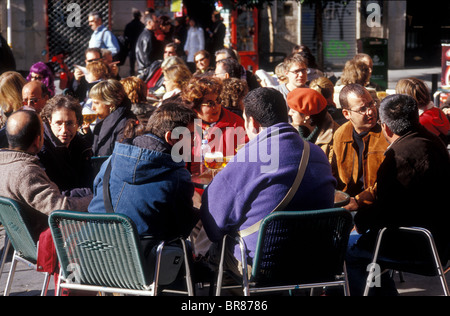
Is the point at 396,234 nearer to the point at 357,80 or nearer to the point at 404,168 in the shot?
the point at 404,168

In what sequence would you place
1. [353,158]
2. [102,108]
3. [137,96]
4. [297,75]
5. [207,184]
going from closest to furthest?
[207,184] < [353,158] < [102,108] < [137,96] < [297,75]

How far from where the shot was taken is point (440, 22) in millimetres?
21625

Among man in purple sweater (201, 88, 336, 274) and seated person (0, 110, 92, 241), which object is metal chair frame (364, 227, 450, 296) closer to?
man in purple sweater (201, 88, 336, 274)

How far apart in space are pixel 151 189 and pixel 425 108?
2.88 meters

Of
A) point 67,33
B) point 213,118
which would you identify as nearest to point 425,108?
point 213,118

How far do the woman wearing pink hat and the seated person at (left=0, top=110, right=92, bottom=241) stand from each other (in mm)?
1923

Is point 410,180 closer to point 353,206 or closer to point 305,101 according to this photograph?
point 353,206

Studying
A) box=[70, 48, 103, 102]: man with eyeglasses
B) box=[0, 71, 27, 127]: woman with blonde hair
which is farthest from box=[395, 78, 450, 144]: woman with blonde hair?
box=[70, 48, 103, 102]: man with eyeglasses

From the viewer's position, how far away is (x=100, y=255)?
3.55 metres

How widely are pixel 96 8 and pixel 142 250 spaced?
1553 centimetres

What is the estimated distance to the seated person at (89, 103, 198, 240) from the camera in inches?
145

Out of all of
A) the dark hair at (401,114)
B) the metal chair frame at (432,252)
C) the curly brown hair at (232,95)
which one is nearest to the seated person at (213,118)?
the curly brown hair at (232,95)

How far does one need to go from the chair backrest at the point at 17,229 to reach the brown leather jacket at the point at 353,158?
2180 millimetres

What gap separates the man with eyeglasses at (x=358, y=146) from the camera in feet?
15.8
